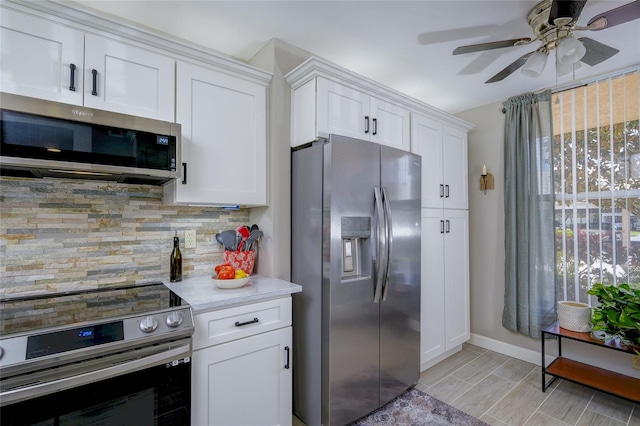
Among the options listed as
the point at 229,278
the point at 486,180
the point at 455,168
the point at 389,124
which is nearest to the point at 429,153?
the point at 455,168

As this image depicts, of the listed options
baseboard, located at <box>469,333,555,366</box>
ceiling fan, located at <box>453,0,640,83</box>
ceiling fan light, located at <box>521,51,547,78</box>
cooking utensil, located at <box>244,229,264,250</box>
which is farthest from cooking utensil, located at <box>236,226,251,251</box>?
baseboard, located at <box>469,333,555,366</box>

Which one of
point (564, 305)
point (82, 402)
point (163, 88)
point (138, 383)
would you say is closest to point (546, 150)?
point (564, 305)

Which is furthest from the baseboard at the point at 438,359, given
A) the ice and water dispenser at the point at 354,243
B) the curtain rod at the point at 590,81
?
the curtain rod at the point at 590,81

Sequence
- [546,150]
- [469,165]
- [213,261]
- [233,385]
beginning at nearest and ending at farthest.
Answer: [233,385] < [213,261] < [546,150] < [469,165]

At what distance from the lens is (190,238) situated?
81.0 inches

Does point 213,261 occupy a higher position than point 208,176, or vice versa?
point 208,176

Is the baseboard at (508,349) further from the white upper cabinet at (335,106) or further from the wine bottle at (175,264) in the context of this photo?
the wine bottle at (175,264)

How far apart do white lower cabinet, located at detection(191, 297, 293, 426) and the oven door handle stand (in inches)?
4.6

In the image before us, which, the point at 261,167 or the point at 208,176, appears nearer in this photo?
the point at 208,176

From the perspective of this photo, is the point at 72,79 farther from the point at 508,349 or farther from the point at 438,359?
the point at 508,349

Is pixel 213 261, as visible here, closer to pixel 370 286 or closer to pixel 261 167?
pixel 261 167

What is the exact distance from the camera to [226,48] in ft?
7.48

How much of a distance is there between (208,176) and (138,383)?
1.09m

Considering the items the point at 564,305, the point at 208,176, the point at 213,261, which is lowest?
the point at 564,305
